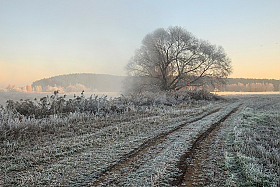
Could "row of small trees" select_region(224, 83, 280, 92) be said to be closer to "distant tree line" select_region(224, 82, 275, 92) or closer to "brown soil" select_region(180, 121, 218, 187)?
"distant tree line" select_region(224, 82, 275, 92)

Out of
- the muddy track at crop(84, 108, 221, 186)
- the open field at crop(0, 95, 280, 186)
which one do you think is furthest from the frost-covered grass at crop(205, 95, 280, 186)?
the muddy track at crop(84, 108, 221, 186)

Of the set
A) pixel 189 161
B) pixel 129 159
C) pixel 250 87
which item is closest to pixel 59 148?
pixel 129 159

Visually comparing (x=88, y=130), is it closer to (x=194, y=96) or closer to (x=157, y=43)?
(x=194, y=96)

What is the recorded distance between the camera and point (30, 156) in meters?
4.31

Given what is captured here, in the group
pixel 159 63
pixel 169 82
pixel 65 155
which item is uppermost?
pixel 159 63

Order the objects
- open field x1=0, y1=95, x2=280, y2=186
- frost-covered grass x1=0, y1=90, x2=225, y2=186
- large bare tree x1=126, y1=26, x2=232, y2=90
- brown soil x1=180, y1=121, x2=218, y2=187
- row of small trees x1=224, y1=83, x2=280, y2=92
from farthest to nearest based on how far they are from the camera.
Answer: row of small trees x1=224, y1=83, x2=280, y2=92
large bare tree x1=126, y1=26, x2=232, y2=90
frost-covered grass x1=0, y1=90, x2=225, y2=186
open field x1=0, y1=95, x2=280, y2=186
brown soil x1=180, y1=121, x2=218, y2=187

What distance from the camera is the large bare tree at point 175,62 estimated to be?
28500 mm

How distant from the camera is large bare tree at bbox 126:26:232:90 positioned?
28.5 meters

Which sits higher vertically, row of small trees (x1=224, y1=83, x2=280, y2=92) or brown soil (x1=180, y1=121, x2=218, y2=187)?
row of small trees (x1=224, y1=83, x2=280, y2=92)

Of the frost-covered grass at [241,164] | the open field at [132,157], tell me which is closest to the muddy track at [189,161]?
the open field at [132,157]

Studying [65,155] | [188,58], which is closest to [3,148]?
[65,155]

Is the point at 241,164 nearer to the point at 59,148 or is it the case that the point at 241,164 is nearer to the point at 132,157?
the point at 132,157

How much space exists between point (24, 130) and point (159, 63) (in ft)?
82.3

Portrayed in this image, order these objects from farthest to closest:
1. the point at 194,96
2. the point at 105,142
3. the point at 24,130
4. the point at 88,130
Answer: the point at 194,96
the point at 88,130
the point at 24,130
the point at 105,142
